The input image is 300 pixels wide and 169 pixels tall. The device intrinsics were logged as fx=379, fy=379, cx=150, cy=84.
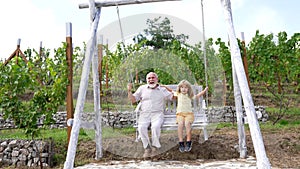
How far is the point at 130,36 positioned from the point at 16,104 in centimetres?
179

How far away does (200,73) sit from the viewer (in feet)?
18.9

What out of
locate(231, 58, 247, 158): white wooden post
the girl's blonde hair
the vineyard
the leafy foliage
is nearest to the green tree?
the vineyard

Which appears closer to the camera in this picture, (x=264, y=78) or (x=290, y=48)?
(x=264, y=78)

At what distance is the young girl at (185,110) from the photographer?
4.84 meters

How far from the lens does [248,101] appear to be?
10.3 feet

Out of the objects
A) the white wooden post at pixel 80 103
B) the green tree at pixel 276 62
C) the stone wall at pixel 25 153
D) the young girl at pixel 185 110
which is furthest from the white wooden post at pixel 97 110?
the green tree at pixel 276 62

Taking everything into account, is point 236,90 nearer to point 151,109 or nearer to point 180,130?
point 180,130

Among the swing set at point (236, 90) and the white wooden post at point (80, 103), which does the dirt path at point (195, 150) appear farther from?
the white wooden post at point (80, 103)

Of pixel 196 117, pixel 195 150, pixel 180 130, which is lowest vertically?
pixel 195 150

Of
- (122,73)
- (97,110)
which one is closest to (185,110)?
(97,110)

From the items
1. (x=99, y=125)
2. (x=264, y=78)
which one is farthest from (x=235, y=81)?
(x=264, y=78)

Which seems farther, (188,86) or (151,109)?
(188,86)

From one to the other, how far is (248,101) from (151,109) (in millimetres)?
A: 2050

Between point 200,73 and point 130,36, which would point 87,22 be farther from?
point 200,73
